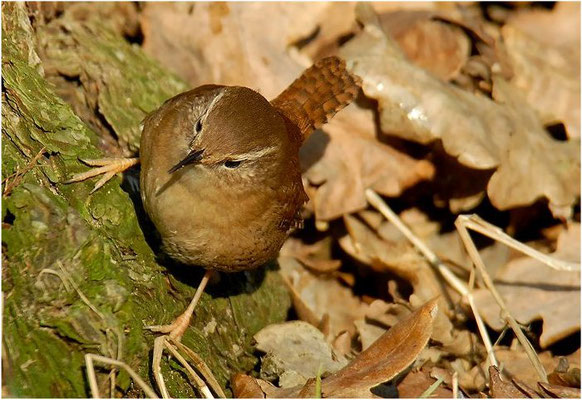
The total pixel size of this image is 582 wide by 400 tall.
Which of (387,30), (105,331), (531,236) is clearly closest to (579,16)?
(387,30)

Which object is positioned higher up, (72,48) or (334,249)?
(72,48)

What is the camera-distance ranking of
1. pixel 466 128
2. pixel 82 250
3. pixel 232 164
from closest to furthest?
pixel 82 250 → pixel 232 164 → pixel 466 128

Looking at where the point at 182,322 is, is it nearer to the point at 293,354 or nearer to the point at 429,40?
the point at 293,354

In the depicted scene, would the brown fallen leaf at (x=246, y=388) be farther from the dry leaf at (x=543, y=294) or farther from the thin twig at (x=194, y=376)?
the dry leaf at (x=543, y=294)

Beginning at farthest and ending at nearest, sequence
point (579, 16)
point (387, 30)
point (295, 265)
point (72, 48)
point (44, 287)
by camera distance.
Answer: point (579, 16) < point (387, 30) < point (295, 265) < point (72, 48) < point (44, 287)

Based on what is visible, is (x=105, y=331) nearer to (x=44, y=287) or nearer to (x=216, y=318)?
(x=44, y=287)

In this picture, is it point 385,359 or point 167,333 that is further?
point 385,359

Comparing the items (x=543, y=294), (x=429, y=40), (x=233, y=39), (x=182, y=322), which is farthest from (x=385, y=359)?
(x=429, y=40)
